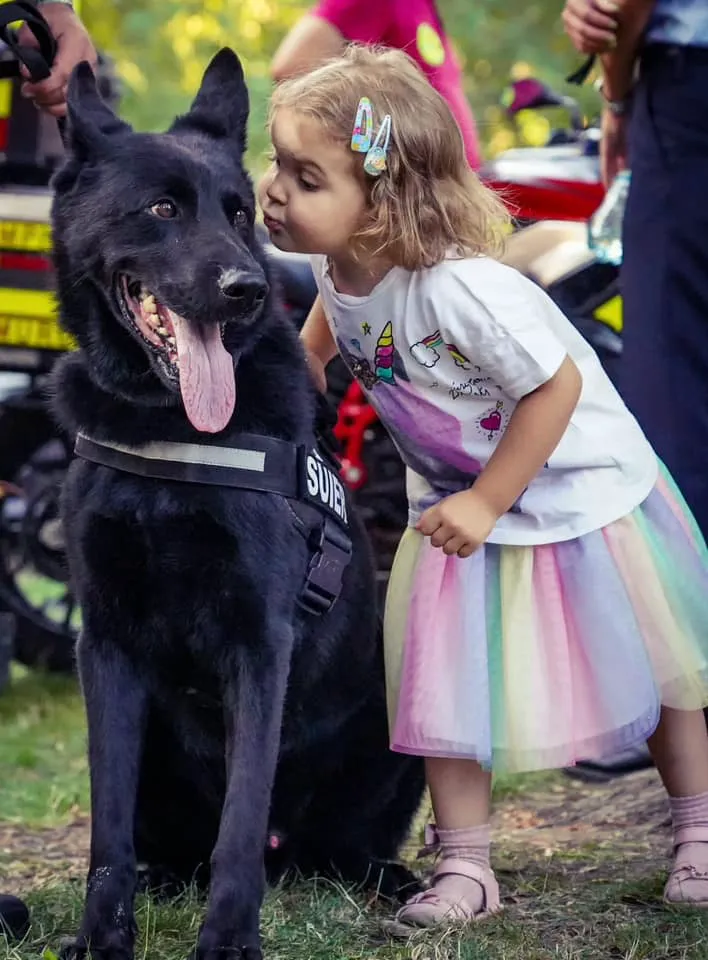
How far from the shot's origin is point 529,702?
7.88 ft

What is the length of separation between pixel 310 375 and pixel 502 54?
9437mm

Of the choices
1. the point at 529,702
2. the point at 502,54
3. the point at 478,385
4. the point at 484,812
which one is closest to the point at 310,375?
the point at 478,385

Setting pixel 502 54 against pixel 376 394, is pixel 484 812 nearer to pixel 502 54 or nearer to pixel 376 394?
pixel 376 394

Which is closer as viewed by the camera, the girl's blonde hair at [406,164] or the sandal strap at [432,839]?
the girl's blonde hair at [406,164]

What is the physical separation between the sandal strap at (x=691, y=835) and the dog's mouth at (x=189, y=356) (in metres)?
1.17

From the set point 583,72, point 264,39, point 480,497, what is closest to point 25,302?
point 583,72

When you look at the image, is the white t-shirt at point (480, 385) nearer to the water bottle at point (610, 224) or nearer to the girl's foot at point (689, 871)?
the girl's foot at point (689, 871)

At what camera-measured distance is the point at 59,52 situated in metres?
2.56

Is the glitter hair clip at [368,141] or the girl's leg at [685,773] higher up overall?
the glitter hair clip at [368,141]

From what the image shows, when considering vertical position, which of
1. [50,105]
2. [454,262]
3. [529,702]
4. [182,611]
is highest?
[50,105]

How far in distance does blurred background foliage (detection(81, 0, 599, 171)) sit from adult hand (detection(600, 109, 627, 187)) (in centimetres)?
754

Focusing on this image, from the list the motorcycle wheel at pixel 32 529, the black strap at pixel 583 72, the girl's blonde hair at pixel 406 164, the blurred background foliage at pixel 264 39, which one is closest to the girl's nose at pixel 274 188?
the girl's blonde hair at pixel 406 164

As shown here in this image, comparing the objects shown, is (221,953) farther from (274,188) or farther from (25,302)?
(25,302)

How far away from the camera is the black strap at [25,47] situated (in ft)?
7.65
